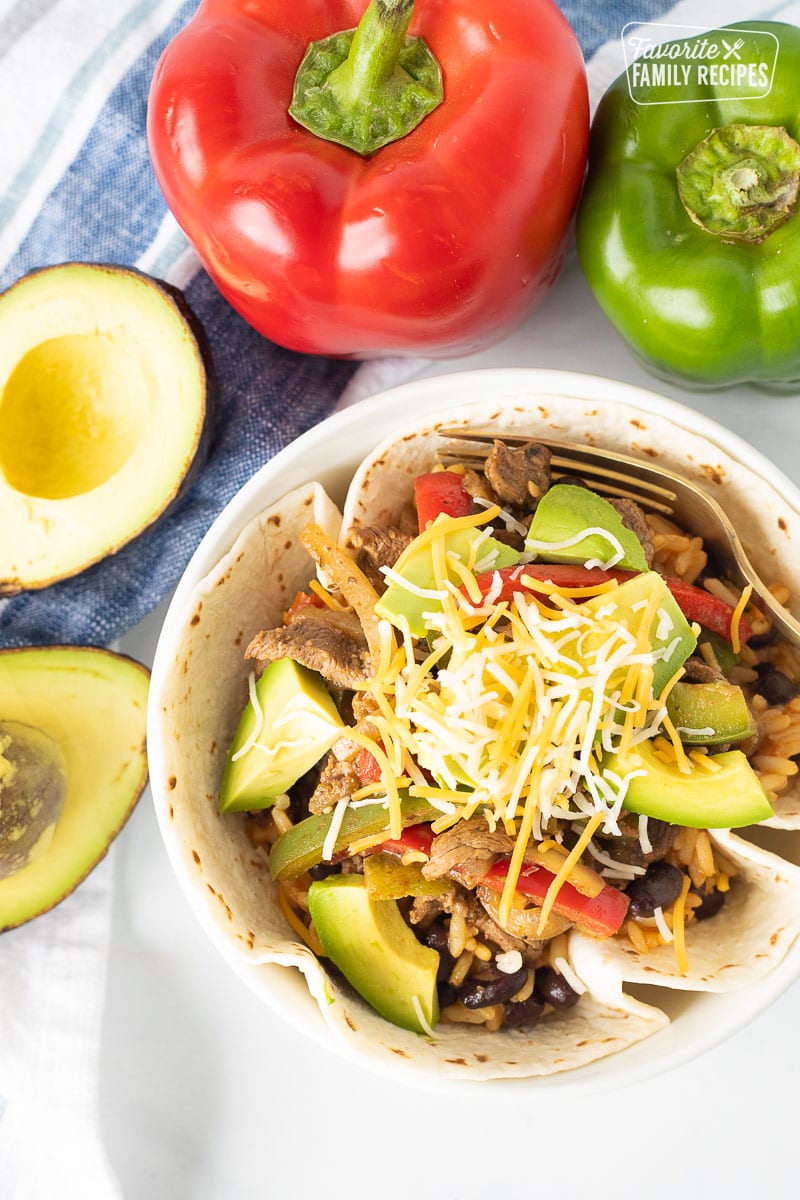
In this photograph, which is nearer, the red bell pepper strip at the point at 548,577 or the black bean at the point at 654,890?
the red bell pepper strip at the point at 548,577

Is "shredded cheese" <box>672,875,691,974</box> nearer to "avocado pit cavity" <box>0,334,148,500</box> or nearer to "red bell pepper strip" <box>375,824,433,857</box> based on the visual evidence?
"red bell pepper strip" <box>375,824,433,857</box>

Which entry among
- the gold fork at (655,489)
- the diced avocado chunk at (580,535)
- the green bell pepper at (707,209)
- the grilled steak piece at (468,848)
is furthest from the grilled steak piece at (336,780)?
the green bell pepper at (707,209)

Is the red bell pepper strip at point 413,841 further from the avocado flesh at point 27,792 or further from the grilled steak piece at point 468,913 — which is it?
the avocado flesh at point 27,792

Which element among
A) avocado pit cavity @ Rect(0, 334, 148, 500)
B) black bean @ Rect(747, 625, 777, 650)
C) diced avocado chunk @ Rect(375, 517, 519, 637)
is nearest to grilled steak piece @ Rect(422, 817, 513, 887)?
diced avocado chunk @ Rect(375, 517, 519, 637)

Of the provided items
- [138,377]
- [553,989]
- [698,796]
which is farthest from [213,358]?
[553,989]

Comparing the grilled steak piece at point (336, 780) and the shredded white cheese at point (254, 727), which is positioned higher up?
the shredded white cheese at point (254, 727)

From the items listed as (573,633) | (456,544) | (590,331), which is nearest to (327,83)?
(590,331)
